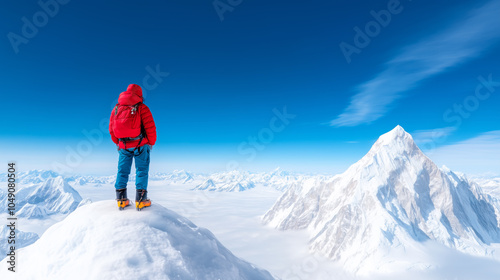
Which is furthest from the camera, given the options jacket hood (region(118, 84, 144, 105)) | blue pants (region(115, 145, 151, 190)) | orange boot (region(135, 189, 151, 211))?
blue pants (region(115, 145, 151, 190))

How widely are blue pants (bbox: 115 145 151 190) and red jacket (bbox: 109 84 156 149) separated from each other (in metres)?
0.24

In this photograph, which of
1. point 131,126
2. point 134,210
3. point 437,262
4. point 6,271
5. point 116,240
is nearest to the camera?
point 116,240

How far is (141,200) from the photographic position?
22.8ft

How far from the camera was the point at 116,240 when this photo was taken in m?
5.17

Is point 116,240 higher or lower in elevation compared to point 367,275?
Answer: higher

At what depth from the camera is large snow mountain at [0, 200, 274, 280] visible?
15.4 ft

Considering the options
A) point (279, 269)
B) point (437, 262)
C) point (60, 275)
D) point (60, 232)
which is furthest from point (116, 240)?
point (437, 262)

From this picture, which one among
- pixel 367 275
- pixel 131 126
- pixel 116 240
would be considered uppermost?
pixel 131 126

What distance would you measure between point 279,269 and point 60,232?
224194 mm

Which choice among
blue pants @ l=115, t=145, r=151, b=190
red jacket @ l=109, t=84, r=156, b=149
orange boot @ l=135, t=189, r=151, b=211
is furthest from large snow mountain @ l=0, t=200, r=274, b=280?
red jacket @ l=109, t=84, r=156, b=149

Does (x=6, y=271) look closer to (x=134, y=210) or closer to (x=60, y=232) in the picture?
(x=60, y=232)

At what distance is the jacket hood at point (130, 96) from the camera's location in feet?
22.8

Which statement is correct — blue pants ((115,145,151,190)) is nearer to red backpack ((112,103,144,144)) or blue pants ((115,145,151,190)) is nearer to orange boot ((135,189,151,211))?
orange boot ((135,189,151,211))

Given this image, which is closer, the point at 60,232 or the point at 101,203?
the point at 60,232
